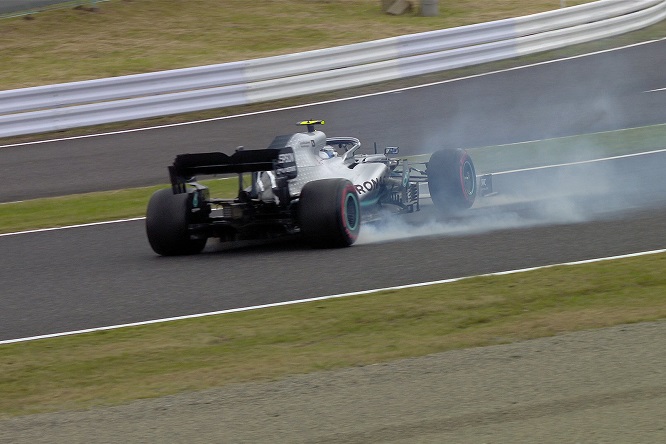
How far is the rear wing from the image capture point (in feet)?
32.2

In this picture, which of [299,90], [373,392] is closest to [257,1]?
[299,90]

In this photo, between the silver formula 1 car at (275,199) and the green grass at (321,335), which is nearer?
the green grass at (321,335)

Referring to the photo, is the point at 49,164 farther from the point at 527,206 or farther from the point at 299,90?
the point at 527,206

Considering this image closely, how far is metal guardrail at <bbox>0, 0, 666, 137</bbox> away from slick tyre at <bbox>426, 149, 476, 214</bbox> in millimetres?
8572

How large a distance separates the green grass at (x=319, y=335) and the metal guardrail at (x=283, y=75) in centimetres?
1167

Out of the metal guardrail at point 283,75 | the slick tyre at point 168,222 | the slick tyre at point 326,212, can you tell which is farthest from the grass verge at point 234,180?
the metal guardrail at point 283,75

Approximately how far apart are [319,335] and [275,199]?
3087 mm

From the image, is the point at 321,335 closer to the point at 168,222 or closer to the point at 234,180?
the point at 168,222

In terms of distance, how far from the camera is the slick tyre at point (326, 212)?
9.71 metres

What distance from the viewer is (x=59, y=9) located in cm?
2625

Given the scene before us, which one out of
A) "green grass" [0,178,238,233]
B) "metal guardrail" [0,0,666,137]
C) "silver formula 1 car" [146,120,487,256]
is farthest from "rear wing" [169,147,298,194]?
A: "metal guardrail" [0,0,666,137]

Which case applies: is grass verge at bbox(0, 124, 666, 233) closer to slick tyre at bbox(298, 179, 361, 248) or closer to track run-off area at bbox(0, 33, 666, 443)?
track run-off area at bbox(0, 33, 666, 443)

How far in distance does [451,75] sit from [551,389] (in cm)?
1596

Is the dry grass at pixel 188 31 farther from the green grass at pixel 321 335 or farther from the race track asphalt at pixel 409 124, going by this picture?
the green grass at pixel 321 335
